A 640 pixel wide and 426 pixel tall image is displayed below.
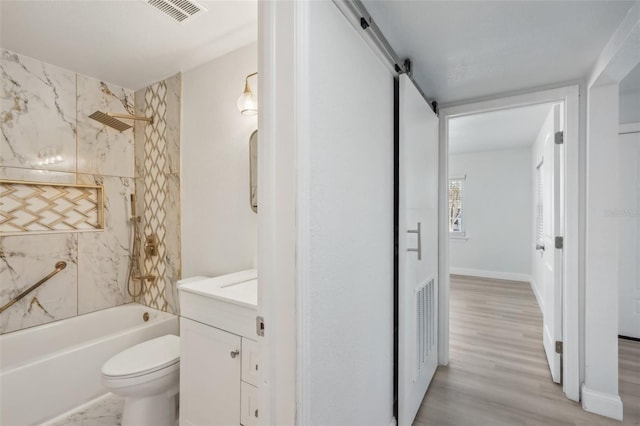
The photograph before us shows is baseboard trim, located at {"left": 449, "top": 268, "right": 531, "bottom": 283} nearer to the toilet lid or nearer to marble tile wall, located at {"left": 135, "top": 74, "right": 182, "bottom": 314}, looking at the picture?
marble tile wall, located at {"left": 135, "top": 74, "right": 182, "bottom": 314}

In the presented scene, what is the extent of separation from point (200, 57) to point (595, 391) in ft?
11.4

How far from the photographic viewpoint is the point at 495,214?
5473 millimetres

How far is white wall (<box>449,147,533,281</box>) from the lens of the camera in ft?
17.1

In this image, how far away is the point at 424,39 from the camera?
155cm

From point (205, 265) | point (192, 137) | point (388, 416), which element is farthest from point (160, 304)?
point (388, 416)

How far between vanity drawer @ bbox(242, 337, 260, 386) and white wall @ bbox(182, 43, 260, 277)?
777 mm

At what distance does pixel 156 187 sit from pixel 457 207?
5.22 meters

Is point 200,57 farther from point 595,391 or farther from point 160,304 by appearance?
point 595,391

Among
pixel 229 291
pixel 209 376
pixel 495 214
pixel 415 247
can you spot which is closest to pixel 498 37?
pixel 415 247

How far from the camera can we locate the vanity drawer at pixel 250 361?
53.3 inches

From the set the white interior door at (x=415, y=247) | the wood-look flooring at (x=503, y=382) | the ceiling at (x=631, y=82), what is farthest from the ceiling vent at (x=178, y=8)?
the ceiling at (x=631, y=82)

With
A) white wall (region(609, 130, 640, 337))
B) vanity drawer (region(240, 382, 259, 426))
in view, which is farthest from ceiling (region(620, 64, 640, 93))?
vanity drawer (region(240, 382, 259, 426))

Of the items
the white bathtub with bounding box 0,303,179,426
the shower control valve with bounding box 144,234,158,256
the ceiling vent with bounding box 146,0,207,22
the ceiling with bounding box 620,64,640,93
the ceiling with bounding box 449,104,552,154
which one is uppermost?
the ceiling vent with bounding box 146,0,207,22

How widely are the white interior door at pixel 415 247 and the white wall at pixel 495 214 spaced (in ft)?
13.1
